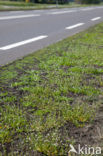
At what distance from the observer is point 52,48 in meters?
5.70

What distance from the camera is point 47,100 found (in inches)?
115

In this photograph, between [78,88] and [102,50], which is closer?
[78,88]

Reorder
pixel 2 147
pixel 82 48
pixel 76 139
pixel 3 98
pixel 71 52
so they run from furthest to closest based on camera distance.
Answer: pixel 82 48 < pixel 71 52 < pixel 3 98 < pixel 76 139 < pixel 2 147

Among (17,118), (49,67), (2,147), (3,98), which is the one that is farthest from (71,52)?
(2,147)

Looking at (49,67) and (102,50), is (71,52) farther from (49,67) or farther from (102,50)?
(49,67)

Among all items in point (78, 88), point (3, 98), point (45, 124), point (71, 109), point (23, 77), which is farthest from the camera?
point (23, 77)

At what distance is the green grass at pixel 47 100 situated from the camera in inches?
85.8

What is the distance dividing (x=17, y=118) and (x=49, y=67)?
1.88 m

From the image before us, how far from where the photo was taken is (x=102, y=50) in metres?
5.40

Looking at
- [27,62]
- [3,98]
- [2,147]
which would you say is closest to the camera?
[2,147]

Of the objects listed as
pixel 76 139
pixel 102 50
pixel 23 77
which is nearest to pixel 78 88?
pixel 23 77

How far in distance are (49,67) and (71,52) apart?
1132mm

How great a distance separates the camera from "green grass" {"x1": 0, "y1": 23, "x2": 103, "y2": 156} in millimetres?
2180

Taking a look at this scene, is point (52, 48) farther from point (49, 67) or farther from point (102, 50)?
point (49, 67)
